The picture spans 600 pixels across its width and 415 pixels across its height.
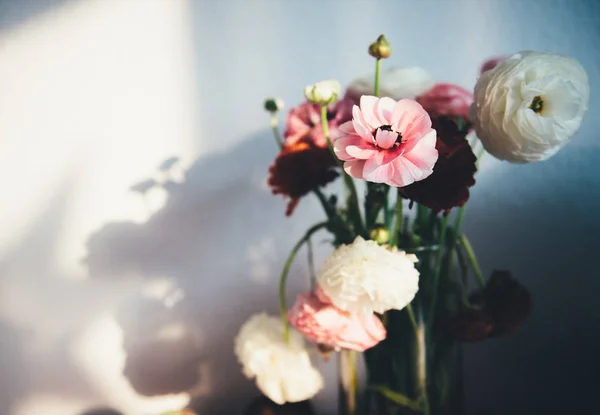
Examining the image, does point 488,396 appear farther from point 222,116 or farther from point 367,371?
point 222,116

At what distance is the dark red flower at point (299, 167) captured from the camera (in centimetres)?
57

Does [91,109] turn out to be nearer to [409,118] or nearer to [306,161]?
[306,161]

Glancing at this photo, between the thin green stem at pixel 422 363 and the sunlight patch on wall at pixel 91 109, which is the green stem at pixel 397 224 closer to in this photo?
the thin green stem at pixel 422 363

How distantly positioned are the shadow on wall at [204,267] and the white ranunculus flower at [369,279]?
0.33m

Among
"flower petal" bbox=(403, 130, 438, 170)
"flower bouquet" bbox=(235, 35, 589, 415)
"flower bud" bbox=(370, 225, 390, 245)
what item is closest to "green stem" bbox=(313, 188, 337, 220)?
"flower bouquet" bbox=(235, 35, 589, 415)

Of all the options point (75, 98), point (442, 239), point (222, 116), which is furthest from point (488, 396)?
point (75, 98)

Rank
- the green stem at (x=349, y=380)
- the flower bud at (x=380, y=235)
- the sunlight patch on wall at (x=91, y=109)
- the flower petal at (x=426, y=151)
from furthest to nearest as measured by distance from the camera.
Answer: the sunlight patch on wall at (x=91, y=109), the green stem at (x=349, y=380), the flower bud at (x=380, y=235), the flower petal at (x=426, y=151)

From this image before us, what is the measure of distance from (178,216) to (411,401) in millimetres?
461

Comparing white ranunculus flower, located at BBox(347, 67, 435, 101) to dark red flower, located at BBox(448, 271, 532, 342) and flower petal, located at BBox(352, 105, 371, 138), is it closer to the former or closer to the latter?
flower petal, located at BBox(352, 105, 371, 138)

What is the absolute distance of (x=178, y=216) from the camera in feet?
2.64

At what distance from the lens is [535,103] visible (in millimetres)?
489

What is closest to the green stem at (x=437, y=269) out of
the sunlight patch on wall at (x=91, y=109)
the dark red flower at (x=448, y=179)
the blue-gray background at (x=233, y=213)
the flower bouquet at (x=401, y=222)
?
the flower bouquet at (x=401, y=222)

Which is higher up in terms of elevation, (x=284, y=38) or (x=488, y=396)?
(x=284, y=38)

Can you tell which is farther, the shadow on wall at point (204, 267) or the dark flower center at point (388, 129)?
the shadow on wall at point (204, 267)
